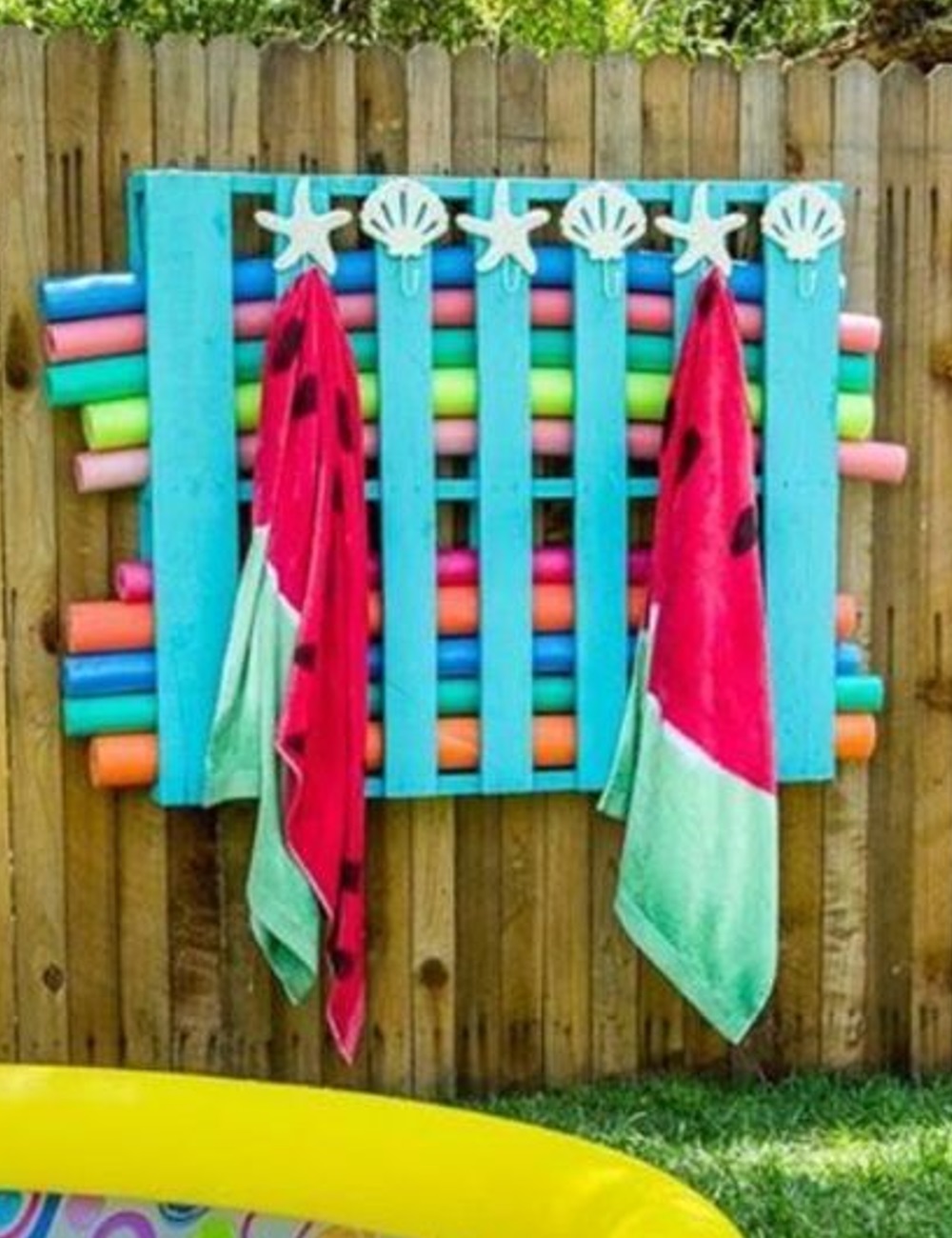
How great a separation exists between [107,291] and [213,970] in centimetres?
104

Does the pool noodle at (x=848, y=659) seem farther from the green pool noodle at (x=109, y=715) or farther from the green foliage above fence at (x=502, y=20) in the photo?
the green foliage above fence at (x=502, y=20)

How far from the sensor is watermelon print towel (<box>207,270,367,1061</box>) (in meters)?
3.51

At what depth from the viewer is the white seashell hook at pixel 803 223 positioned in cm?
371

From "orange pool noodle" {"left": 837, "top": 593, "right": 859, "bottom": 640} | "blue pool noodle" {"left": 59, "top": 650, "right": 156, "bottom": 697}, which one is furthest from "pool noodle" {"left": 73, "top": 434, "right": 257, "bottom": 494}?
"orange pool noodle" {"left": 837, "top": 593, "right": 859, "bottom": 640}

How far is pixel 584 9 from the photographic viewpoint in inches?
347

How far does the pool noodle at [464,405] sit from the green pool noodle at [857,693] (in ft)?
1.26

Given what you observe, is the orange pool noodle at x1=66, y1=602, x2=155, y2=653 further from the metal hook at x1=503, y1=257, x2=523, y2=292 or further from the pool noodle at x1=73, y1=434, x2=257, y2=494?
the metal hook at x1=503, y1=257, x2=523, y2=292

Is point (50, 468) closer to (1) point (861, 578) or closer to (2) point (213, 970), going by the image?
(2) point (213, 970)

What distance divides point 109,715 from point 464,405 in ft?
2.30

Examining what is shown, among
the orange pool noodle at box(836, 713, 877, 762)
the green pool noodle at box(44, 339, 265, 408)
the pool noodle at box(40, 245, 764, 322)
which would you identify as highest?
the pool noodle at box(40, 245, 764, 322)

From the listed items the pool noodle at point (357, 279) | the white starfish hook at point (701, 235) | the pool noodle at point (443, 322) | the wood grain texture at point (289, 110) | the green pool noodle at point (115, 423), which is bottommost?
the green pool noodle at point (115, 423)

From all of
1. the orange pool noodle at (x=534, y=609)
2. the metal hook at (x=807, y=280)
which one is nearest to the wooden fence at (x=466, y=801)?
the metal hook at (x=807, y=280)

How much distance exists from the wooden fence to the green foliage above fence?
4365 millimetres

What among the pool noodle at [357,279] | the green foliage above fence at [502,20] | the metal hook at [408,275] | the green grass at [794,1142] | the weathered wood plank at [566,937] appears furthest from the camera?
the green foliage above fence at [502,20]
